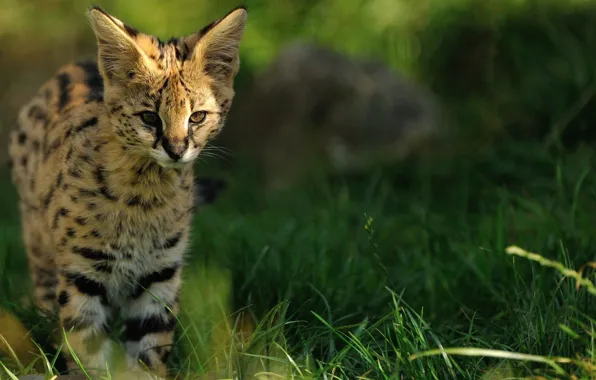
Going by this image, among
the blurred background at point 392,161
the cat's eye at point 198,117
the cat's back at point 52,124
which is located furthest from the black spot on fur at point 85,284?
the cat's eye at point 198,117

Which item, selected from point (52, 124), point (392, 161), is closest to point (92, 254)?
point (52, 124)

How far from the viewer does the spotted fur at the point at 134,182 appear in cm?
315

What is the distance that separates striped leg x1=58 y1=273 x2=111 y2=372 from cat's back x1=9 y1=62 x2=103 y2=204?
1.64ft

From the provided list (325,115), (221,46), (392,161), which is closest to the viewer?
(221,46)

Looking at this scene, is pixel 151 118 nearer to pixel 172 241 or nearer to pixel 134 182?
pixel 134 182

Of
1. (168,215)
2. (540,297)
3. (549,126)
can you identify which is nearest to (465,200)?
(549,126)

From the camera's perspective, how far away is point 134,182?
3.33 metres

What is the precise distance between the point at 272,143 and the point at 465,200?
212 centimetres

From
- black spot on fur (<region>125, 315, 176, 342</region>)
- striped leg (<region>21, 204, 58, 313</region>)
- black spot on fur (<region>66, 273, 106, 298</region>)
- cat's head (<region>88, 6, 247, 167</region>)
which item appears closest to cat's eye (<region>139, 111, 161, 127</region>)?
cat's head (<region>88, 6, 247, 167</region>)

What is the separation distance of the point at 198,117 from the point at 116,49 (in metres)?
0.37


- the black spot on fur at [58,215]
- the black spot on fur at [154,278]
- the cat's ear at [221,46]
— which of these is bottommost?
the black spot on fur at [154,278]

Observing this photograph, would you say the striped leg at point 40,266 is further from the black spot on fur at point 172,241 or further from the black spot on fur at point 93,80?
the black spot on fur at point 172,241

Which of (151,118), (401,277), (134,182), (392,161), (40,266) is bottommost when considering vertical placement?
(392,161)

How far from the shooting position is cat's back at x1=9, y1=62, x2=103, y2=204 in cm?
364
